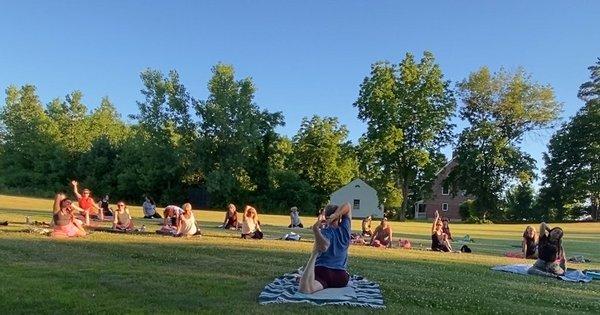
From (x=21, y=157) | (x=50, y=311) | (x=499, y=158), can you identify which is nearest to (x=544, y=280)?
(x=50, y=311)

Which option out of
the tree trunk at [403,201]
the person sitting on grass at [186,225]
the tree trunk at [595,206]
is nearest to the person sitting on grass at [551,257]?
the person sitting on grass at [186,225]

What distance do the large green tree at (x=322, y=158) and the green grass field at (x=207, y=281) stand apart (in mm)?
52534

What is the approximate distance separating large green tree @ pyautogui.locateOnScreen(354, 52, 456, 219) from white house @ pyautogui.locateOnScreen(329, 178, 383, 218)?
7.19 m

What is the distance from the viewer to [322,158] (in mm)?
69188

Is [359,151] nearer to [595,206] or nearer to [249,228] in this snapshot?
[595,206]

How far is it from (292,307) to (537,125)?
63300mm

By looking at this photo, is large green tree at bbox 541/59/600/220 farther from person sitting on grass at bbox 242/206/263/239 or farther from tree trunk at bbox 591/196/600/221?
person sitting on grass at bbox 242/206/263/239

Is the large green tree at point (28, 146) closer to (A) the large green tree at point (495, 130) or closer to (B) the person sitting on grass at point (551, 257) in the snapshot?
(A) the large green tree at point (495, 130)

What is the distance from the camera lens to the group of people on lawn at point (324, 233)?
8.73 m

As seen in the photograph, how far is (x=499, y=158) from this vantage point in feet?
198

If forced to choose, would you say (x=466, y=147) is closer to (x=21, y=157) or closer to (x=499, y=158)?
(x=499, y=158)

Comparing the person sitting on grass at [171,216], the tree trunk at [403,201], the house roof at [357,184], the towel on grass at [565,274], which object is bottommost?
the towel on grass at [565,274]

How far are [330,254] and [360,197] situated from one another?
194 ft

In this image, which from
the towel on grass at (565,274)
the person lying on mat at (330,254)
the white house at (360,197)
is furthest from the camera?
the white house at (360,197)
